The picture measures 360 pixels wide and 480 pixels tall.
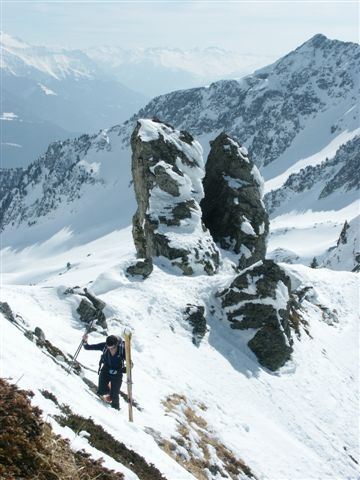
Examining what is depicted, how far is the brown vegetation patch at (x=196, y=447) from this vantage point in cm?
1741

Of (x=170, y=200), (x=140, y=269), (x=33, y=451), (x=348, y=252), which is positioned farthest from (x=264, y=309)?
(x=348, y=252)

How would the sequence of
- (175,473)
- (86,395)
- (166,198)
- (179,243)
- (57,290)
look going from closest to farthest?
(175,473) < (86,395) < (57,290) < (179,243) < (166,198)

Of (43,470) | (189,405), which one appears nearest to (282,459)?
(189,405)

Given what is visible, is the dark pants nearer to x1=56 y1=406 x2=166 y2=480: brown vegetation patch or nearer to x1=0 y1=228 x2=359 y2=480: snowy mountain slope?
x1=0 y1=228 x2=359 y2=480: snowy mountain slope

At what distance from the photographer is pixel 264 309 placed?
3145cm

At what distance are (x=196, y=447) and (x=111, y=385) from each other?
437cm

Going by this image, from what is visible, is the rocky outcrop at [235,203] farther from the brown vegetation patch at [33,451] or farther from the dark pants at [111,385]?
the brown vegetation patch at [33,451]

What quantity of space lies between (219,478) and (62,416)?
8102mm

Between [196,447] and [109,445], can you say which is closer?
[109,445]

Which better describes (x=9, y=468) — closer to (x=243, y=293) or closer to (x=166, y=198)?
(x=243, y=293)

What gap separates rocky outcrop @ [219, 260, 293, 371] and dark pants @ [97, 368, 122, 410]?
1479 cm

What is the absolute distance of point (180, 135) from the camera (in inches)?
1960

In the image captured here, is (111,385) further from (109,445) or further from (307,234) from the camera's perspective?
(307,234)

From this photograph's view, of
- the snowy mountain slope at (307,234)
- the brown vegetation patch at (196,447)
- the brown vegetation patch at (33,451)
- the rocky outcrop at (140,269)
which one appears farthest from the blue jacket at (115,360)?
the snowy mountain slope at (307,234)
